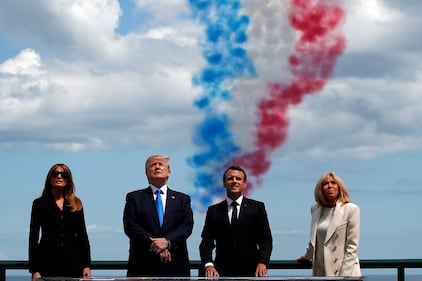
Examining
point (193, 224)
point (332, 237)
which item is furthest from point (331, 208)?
point (193, 224)

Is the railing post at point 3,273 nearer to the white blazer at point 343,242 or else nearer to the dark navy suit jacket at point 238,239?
the dark navy suit jacket at point 238,239

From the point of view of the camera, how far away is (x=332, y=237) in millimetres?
9438

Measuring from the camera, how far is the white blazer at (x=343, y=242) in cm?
937

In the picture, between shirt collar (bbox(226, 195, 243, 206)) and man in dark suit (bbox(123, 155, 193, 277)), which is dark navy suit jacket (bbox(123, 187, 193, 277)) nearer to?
man in dark suit (bbox(123, 155, 193, 277))

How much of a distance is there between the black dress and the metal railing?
2.87 feet

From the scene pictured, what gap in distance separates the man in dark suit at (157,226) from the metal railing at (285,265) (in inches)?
38.4

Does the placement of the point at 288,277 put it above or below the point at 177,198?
below

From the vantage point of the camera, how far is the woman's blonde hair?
31.1 ft

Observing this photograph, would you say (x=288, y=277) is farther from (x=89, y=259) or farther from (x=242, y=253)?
(x=89, y=259)

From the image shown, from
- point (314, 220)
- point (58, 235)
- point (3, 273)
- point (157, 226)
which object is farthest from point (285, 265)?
point (3, 273)

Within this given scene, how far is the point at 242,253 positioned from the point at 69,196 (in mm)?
2019

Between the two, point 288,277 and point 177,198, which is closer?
point 288,277

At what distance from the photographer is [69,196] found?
31.6ft

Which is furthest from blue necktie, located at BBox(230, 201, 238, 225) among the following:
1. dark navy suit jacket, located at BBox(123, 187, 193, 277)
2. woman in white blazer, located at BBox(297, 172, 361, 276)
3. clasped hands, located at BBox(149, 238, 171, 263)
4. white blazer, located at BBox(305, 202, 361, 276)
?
white blazer, located at BBox(305, 202, 361, 276)
